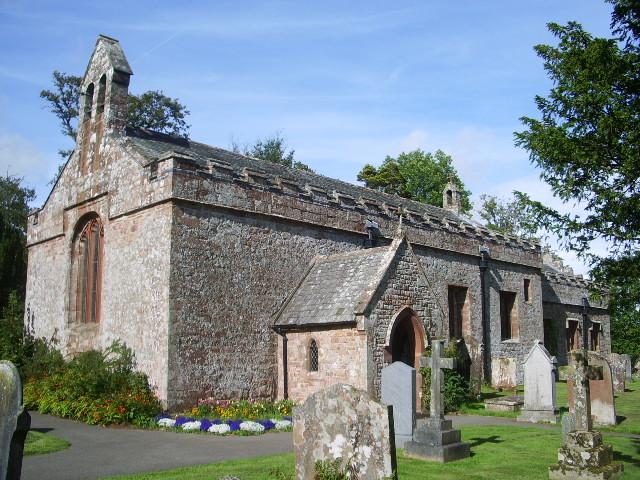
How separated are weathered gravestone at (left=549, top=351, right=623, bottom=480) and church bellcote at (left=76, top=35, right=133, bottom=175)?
1484 cm

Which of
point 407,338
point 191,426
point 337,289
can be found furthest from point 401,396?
point 407,338

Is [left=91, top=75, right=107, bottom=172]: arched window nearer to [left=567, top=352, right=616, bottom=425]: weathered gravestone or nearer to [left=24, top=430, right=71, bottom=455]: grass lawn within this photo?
[left=24, top=430, right=71, bottom=455]: grass lawn

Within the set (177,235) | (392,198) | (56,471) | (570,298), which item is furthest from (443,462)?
(570,298)

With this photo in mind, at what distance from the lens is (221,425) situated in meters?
13.6

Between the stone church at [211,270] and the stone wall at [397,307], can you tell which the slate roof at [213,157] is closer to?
the stone church at [211,270]

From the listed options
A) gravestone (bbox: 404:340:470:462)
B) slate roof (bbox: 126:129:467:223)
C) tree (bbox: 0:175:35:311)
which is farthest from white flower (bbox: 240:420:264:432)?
tree (bbox: 0:175:35:311)

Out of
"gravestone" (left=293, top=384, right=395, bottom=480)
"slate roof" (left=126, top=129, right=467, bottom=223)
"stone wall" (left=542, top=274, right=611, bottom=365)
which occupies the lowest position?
"gravestone" (left=293, top=384, right=395, bottom=480)

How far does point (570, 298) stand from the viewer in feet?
111

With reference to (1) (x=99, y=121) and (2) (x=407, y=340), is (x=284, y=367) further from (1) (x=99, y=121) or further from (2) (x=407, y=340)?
(1) (x=99, y=121)

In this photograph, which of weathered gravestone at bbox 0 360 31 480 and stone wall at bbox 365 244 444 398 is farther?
stone wall at bbox 365 244 444 398

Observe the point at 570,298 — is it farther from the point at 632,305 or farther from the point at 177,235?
the point at 177,235

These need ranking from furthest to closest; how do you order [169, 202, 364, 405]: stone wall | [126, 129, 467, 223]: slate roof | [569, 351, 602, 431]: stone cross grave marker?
[126, 129, 467, 223]: slate roof < [169, 202, 364, 405]: stone wall < [569, 351, 602, 431]: stone cross grave marker

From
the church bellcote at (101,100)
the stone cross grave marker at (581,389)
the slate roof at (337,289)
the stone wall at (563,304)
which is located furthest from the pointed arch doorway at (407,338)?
the stone wall at (563,304)

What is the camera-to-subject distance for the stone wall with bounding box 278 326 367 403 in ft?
51.6
